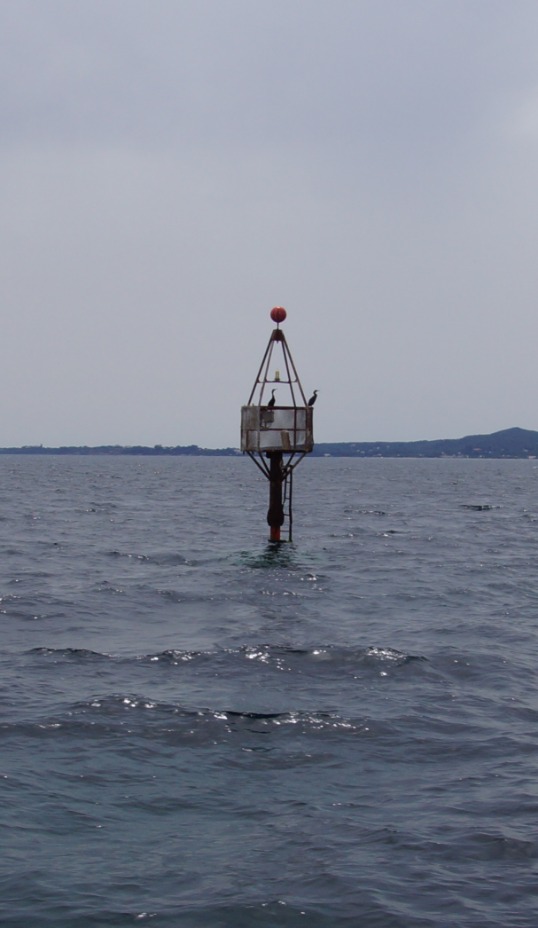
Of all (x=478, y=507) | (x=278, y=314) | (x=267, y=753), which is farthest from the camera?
(x=478, y=507)

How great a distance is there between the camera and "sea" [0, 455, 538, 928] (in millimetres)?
7395

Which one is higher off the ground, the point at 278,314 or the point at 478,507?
the point at 278,314

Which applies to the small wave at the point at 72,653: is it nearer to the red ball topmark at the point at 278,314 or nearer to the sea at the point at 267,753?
the sea at the point at 267,753

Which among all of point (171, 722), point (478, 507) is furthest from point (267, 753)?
point (478, 507)

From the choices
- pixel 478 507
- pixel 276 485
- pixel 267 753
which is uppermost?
pixel 276 485

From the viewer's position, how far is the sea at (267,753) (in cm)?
739

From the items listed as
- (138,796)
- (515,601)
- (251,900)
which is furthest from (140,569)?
(251,900)

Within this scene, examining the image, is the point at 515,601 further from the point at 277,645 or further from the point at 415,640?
the point at 277,645

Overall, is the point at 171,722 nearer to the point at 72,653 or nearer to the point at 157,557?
the point at 72,653

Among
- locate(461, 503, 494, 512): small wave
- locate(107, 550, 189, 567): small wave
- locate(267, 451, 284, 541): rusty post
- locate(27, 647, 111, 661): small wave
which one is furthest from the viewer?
locate(461, 503, 494, 512): small wave

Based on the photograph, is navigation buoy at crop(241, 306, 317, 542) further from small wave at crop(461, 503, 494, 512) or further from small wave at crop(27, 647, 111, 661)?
small wave at crop(461, 503, 494, 512)

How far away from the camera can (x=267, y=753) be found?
413 inches

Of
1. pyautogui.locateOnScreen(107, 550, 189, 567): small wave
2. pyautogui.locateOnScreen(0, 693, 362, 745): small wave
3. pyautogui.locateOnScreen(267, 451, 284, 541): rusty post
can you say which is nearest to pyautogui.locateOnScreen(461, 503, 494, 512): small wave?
pyautogui.locateOnScreen(267, 451, 284, 541): rusty post

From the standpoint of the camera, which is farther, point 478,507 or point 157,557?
point 478,507
